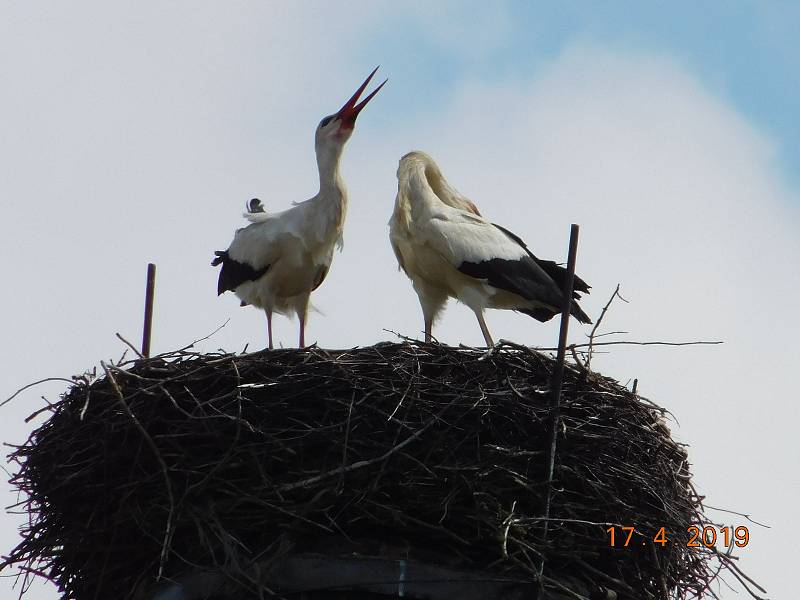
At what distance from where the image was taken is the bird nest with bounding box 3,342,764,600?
6.22m

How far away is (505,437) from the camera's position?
21.4 ft

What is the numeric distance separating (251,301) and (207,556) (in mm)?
3139

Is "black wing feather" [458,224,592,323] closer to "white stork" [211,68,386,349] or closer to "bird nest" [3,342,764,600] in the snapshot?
"white stork" [211,68,386,349]

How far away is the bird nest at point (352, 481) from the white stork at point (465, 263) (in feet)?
5.89

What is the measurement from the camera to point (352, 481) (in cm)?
628

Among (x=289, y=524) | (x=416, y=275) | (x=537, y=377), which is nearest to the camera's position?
(x=289, y=524)

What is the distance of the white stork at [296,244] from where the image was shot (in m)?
8.94

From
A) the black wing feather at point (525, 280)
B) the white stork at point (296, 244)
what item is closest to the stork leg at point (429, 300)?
the black wing feather at point (525, 280)

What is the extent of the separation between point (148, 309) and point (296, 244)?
1.49 meters

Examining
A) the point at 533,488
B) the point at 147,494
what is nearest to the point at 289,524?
the point at 147,494

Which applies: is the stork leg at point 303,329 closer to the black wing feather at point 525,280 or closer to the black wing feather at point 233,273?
the black wing feather at point 233,273

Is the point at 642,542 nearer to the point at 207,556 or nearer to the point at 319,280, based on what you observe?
the point at 207,556

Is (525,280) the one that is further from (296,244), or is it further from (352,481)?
(352,481)

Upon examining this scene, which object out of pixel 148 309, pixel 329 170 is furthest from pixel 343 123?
pixel 148 309
